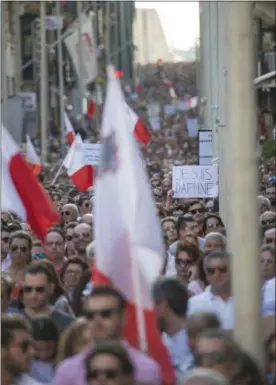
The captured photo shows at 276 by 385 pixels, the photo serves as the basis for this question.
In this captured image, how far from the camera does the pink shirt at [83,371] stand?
7480 millimetres

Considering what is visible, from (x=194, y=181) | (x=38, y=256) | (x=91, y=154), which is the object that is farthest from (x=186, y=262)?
(x=91, y=154)

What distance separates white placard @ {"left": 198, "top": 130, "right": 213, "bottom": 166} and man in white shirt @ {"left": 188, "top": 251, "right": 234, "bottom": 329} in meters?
14.5

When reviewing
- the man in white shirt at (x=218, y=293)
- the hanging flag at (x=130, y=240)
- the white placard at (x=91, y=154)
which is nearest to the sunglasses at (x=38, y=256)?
the man in white shirt at (x=218, y=293)

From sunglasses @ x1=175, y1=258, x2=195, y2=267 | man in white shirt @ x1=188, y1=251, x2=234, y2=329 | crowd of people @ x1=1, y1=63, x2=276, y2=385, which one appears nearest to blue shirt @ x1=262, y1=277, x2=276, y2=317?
crowd of people @ x1=1, y1=63, x2=276, y2=385

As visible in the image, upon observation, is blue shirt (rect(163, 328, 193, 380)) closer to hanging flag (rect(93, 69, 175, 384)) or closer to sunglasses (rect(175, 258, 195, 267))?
hanging flag (rect(93, 69, 175, 384))

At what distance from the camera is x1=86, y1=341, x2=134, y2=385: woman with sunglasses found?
7176 millimetres

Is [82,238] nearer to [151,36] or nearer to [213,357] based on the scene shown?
[213,357]

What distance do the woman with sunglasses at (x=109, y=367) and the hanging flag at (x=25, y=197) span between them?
7.28 feet

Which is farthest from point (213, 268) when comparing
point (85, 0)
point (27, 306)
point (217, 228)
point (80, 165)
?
point (85, 0)

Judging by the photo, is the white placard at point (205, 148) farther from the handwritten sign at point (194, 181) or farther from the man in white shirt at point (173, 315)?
the man in white shirt at point (173, 315)

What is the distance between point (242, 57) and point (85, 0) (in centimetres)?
7650

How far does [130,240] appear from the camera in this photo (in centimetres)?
827

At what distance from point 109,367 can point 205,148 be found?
1800 centimetres

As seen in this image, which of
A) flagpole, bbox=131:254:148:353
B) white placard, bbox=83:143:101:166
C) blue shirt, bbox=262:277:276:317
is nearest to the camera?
flagpole, bbox=131:254:148:353
